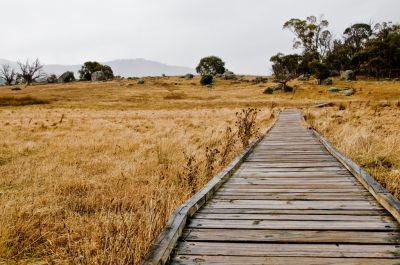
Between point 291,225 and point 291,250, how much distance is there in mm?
481

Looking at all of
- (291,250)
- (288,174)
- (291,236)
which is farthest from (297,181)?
(291,250)

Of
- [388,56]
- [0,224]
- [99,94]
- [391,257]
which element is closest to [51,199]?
[0,224]

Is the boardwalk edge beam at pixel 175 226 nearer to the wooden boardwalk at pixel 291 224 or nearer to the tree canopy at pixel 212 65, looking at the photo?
the wooden boardwalk at pixel 291 224

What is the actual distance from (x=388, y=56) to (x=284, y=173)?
172 feet

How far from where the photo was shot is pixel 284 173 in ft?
16.0

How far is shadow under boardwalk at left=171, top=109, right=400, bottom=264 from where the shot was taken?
2234 mm

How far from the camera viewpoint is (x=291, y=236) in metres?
2.54

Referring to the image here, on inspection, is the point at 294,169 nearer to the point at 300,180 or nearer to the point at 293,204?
the point at 300,180

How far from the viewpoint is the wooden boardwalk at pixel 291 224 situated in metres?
2.23

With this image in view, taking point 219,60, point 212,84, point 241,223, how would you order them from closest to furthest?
1. point 241,223
2. point 212,84
3. point 219,60

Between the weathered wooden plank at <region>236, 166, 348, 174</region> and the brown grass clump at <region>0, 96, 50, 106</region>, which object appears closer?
the weathered wooden plank at <region>236, 166, 348, 174</region>

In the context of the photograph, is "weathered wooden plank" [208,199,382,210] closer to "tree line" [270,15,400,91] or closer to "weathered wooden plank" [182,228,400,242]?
"weathered wooden plank" [182,228,400,242]

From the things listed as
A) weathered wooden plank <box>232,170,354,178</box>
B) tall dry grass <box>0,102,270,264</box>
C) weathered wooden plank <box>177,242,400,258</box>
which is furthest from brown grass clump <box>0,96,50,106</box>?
weathered wooden plank <box>177,242,400,258</box>

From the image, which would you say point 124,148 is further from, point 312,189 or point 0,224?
point 312,189
